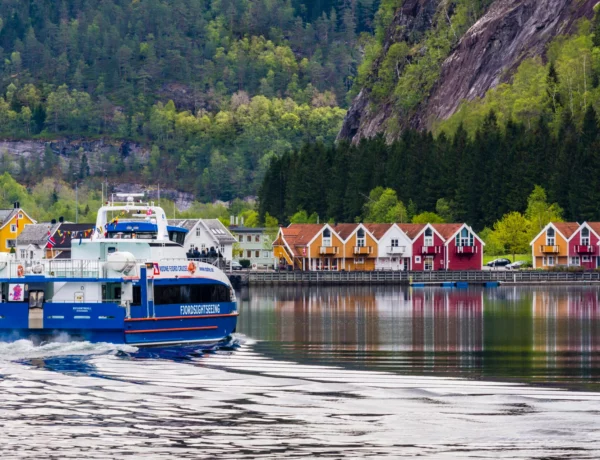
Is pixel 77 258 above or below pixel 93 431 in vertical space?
above

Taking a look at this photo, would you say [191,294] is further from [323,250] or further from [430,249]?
[323,250]

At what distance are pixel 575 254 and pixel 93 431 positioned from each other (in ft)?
476

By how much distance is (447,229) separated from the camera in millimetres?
195000

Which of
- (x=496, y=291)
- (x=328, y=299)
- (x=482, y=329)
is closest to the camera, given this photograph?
(x=482, y=329)

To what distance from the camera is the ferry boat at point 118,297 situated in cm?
7250

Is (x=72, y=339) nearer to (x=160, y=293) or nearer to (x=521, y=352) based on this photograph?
(x=160, y=293)

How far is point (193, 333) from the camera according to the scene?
76125 mm

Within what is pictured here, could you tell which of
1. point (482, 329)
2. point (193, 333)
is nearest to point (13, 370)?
point (193, 333)

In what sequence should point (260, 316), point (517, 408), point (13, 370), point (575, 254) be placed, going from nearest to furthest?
point (517, 408) → point (13, 370) → point (260, 316) → point (575, 254)

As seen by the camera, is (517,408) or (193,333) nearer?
(517,408)

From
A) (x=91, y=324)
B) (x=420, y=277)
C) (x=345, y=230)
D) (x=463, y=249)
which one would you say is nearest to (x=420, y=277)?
(x=420, y=277)

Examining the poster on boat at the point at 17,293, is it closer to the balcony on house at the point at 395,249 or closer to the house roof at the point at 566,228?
the house roof at the point at 566,228

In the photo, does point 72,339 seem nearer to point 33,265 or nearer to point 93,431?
point 33,265

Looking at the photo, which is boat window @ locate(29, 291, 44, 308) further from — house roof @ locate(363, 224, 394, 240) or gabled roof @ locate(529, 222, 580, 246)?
house roof @ locate(363, 224, 394, 240)
